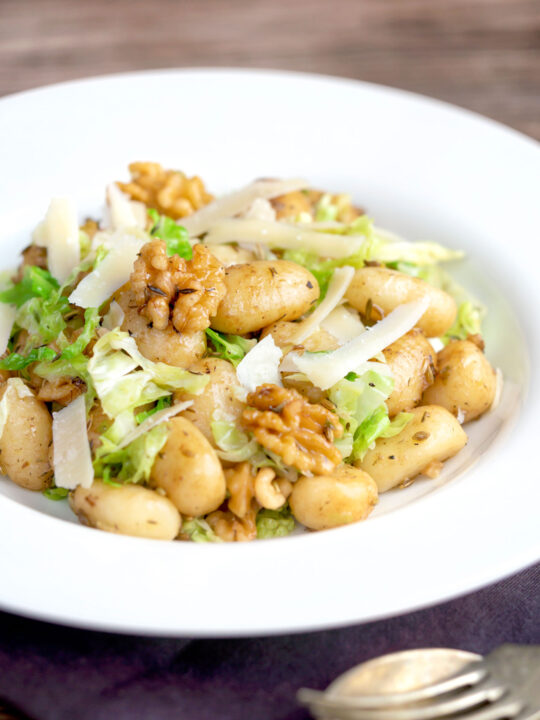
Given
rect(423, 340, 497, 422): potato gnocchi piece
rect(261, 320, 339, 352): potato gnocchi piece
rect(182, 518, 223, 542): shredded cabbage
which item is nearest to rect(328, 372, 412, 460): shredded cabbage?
rect(261, 320, 339, 352): potato gnocchi piece

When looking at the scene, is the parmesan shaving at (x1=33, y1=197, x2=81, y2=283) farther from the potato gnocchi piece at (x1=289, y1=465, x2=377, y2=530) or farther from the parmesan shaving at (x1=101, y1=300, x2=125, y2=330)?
the potato gnocchi piece at (x1=289, y1=465, x2=377, y2=530)

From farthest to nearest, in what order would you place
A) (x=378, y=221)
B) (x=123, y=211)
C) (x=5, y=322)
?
(x=378, y=221)
(x=123, y=211)
(x=5, y=322)

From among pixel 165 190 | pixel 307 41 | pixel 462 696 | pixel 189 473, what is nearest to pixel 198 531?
pixel 189 473

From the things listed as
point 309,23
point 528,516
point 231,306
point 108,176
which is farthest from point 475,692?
point 309,23

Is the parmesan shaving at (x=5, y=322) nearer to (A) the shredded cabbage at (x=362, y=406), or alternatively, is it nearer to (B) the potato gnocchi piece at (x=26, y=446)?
(B) the potato gnocchi piece at (x=26, y=446)

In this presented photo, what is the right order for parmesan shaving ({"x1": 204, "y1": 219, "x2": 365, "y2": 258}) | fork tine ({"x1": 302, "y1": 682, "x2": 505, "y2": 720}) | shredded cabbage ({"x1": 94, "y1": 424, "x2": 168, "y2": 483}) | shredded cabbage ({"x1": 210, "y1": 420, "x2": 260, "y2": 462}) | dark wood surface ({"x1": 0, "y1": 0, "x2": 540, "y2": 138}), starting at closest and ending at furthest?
fork tine ({"x1": 302, "y1": 682, "x2": 505, "y2": 720}) < shredded cabbage ({"x1": 94, "y1": 424, "x2": 168, "y2": 483}) < shredded cabbage ({"x1": 210, "y1": 420, "x2": 260, "y2": 462}) < parmesan shaving ({"x1": 204, "y1": 219, "x2": 365, "y2": 258}) < dark wood surface ({"x1": 0, "y1": 0, "x2": 540, "y2": 138})

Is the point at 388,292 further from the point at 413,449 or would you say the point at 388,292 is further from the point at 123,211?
the point at 123,211
